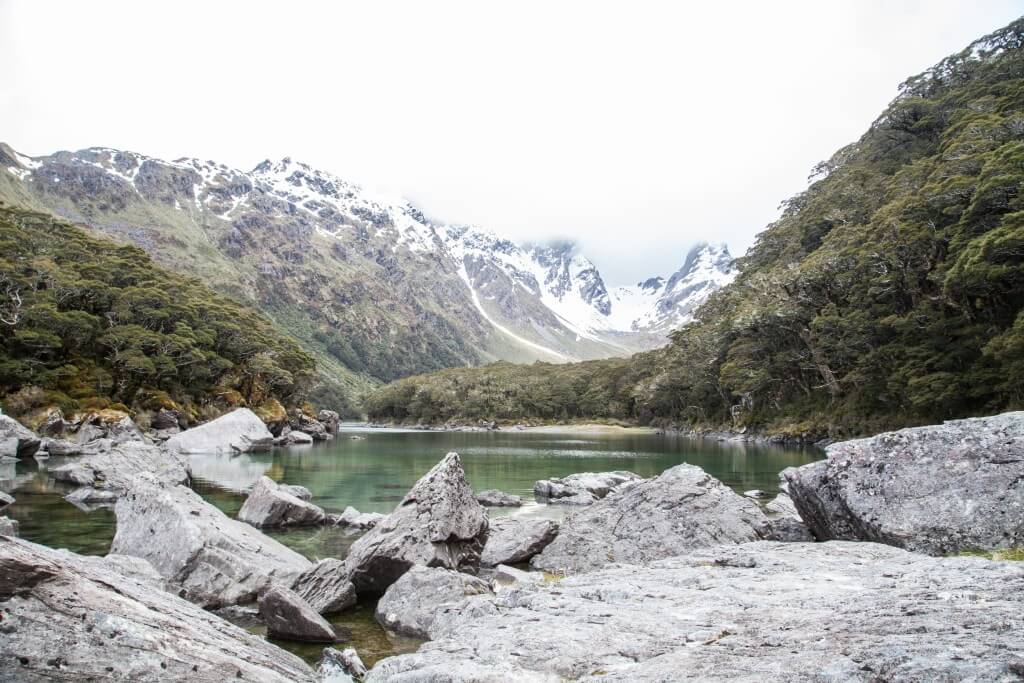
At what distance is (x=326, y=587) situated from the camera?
13664 millimetres

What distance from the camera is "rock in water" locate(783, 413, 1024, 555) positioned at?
1211 centimetres

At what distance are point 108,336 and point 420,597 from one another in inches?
2674

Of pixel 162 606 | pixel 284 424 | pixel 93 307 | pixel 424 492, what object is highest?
pixel 93 307

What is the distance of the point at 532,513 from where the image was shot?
1071 inches

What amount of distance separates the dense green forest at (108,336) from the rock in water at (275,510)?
47458 mm

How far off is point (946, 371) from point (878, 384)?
12.3 metres

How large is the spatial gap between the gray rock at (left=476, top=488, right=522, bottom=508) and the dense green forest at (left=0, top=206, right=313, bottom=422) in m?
50.2

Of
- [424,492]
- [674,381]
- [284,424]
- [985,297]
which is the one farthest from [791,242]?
[424,492]

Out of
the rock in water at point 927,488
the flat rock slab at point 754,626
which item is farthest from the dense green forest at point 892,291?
the flat rock slab at point 754,626

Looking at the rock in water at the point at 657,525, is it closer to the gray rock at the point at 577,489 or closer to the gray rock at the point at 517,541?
the gray rock at the point at 517,541

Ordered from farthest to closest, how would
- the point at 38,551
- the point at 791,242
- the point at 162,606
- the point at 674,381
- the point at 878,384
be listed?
the point at 674,381, the point at 791,242, the point at 878,384, the point at 162,606, the point at 38,551

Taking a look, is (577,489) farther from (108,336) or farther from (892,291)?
(108,336)

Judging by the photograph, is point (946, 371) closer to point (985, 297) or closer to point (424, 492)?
point (985, 297)

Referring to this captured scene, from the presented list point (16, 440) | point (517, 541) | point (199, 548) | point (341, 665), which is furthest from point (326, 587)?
point (16, 440)
